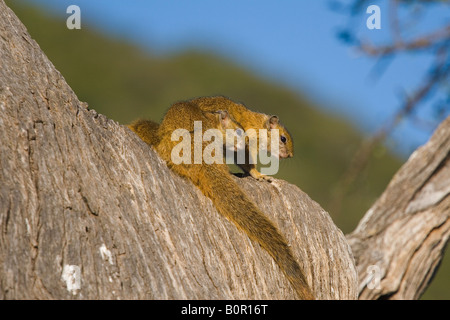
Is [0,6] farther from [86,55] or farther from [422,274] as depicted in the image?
[86,55]

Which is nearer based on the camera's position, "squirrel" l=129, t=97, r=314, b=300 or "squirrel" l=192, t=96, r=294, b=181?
"squirrel" l=129, t=97, r=314, b=300

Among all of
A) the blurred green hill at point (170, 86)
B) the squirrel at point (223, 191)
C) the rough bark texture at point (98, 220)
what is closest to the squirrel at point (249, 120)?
the squirrel at point (223, 191)

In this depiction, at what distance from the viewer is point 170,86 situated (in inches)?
1465

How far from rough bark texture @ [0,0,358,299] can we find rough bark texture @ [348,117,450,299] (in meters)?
1.74

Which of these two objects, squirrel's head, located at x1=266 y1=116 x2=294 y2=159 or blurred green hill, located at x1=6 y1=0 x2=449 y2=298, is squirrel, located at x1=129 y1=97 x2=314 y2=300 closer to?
squirrel's head, located at x1=266 y1=116 x2=294 y2=159

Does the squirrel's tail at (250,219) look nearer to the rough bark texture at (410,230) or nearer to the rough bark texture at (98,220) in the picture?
the rough bark texture at (98,220)

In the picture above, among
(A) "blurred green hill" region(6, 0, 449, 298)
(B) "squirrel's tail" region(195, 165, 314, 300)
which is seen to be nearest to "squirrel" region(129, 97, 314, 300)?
(B) "squirrel's tail" region(195, 165, 314, 300)

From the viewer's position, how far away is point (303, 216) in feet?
19.8

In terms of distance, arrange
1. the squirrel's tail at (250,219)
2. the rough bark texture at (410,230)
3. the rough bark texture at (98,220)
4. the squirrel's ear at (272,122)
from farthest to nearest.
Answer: the squirrel's ear at (272,122) < the rough bark texture at (410,230) < the squirrel's tail at (250,219) < the rough bark texture at (98,220)

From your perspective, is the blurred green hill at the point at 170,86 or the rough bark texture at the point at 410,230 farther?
the blurred green hill at the point at 170,86

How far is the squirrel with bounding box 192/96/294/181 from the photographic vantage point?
22.8 feet

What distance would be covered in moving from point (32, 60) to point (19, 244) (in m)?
1.70

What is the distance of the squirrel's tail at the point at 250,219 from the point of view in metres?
5.28
